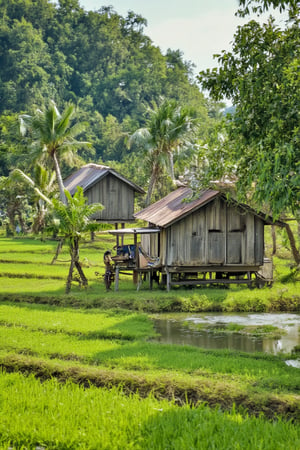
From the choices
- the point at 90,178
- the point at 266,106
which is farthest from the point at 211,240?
the point at 90,178

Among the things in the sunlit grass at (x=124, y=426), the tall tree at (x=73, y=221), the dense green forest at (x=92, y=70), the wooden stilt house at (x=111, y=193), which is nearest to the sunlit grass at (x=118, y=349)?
the sunlit grass at (x=124, y=426)

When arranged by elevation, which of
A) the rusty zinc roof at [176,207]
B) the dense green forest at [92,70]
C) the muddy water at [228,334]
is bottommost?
the muddy water at [228,334]

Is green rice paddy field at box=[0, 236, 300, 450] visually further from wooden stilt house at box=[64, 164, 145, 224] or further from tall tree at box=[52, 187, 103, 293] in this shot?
wooden stilt house at box=[64, 164, 145, 224]

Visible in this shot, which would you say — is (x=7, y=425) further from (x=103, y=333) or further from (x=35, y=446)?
(x=103, y=333)

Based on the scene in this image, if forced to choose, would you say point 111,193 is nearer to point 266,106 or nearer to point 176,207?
point 176,207

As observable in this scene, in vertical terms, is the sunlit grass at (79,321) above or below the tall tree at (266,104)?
below

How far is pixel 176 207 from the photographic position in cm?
2255

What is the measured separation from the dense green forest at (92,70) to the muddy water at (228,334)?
162 feet

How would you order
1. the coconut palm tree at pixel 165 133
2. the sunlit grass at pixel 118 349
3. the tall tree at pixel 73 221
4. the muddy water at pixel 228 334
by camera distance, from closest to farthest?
the sunlit grass at pixel 118 349
the muddy water at pixel 228 334
the tall tree at pixel 73 221
the coconut palm tree at pixel 165 133

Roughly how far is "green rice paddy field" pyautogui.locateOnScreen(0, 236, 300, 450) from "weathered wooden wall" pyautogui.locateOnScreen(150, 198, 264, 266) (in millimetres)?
2736

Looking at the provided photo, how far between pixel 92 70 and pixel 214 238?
72.7 meters

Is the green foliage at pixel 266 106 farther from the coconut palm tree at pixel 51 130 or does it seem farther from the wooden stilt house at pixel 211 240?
the coconut palm tree at pixel 51 130

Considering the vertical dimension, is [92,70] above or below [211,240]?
above

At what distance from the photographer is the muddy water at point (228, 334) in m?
14.4
